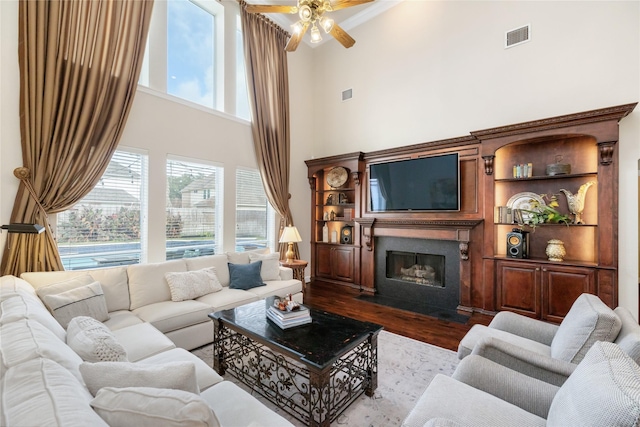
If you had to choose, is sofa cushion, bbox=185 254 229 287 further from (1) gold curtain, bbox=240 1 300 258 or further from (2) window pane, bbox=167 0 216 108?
(2) window pane, bbox=167 0 216 108

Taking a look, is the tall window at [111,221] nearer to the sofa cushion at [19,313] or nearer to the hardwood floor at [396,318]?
the sofa cushion at [19,313]

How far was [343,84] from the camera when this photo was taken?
226 inches

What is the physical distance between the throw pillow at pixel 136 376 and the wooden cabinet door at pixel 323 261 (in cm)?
464

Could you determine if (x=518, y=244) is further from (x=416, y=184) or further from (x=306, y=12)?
(x=306, y=12)

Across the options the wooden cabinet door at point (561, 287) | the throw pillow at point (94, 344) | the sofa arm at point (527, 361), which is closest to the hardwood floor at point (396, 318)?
the wooden cabinet door at point (561, 287)

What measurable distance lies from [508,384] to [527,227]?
10.2ft

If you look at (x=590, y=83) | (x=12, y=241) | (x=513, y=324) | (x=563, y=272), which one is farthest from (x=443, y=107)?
(x=12, y=241)

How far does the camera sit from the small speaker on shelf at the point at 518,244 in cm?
368

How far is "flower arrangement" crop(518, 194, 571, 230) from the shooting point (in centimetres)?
345

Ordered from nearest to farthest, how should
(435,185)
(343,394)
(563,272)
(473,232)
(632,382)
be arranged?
(632,382), (343,394), (563,272), (473,232), (435,185)

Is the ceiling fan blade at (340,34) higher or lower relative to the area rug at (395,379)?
higher

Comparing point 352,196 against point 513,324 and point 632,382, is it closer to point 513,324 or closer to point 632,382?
point 513,324

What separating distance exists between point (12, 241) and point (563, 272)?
598 cm

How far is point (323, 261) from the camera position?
583cm
